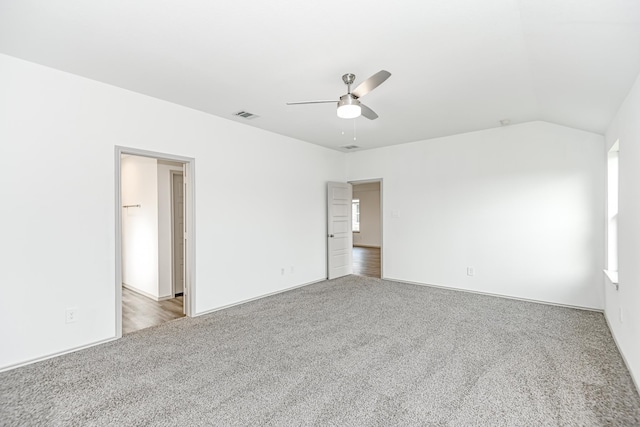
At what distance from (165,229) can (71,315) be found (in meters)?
2.15

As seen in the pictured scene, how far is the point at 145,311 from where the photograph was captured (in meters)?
4.27

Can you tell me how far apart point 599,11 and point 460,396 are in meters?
2.56

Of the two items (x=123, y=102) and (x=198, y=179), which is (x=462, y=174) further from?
(x=123, y=102)

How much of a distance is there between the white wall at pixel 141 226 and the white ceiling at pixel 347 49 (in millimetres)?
2019

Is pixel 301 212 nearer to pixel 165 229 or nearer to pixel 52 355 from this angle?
pixel 165 229

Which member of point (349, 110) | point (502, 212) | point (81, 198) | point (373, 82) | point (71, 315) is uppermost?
point (373, 82)

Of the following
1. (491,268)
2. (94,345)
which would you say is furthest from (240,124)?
(491,268)

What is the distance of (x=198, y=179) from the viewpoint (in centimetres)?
405

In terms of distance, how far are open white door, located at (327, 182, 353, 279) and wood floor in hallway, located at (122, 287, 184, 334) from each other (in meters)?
2.87

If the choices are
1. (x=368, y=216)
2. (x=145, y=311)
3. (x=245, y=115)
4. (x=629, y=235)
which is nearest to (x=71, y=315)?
(x=145, y=311)

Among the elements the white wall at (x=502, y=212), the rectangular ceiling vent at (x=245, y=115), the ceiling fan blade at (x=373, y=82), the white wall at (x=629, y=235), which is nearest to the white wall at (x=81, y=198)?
the rectangular ceiling vent at (x=245, y=115)

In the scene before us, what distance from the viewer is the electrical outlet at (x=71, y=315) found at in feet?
9.66

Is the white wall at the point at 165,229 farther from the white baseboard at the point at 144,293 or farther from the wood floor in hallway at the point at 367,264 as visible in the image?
the wood floor in hallway at the point at 367,264

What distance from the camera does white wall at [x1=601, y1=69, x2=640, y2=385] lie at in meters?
2.32
